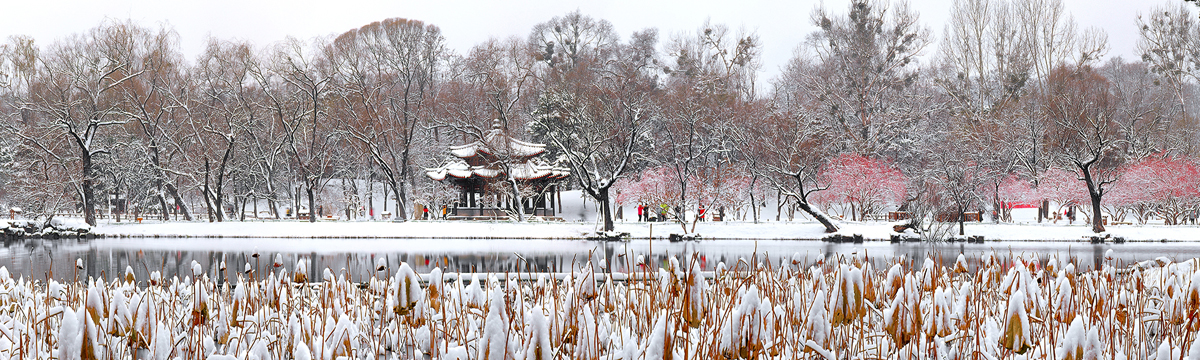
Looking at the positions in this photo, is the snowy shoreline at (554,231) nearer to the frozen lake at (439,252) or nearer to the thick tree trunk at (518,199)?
the frozen lake at (439,252)

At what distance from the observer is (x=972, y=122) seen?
3062cm

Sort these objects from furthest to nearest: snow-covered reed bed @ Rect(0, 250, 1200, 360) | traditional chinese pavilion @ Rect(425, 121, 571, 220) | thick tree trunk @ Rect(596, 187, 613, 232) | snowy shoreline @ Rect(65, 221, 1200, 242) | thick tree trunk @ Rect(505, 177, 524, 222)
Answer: traditional chinese pavilion @ Rect(425, 121, 571, 220)
thick tree trunk @ Rect(505, 177, 524, 222)
thick tree trunk @ Rect(596, 187, 613, 232)
snowy shoreline @ Rect(65, 221, 1200, 242)
snow-covered reed bed @ Rect(0, 250, 1200, 360)

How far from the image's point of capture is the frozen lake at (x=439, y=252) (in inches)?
541

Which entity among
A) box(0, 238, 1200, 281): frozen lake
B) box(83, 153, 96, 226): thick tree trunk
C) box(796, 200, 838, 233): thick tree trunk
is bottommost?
box(0, 238, 1200, 281): frozen lake

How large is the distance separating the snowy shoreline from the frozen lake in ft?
2.51

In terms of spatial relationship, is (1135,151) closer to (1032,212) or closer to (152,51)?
(1032,212)

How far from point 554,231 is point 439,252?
6376 millimetres

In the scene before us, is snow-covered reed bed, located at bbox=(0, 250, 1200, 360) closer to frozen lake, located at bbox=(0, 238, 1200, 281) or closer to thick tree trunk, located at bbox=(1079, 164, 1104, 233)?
frozen lake, located at bbox=(0, 238, 1200, 281)

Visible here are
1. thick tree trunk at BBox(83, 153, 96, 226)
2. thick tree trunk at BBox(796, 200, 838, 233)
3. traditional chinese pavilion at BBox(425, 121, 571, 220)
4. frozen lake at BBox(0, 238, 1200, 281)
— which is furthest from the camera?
traditional chinese pavilion at BBox(425, 121, 571, 220)

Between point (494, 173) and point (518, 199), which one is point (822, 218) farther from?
point (494, 173)

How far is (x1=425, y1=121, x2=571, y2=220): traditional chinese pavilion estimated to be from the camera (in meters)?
29.6

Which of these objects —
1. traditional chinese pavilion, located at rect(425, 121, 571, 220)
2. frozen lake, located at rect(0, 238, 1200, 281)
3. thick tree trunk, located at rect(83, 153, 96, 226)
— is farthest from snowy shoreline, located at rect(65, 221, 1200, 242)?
traditional chinese pavilion, located at rect(425, 121, 571, 220)

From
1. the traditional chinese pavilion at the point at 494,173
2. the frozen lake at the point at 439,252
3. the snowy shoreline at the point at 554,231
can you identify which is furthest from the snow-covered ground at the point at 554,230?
the traditional chinese pavilion at the point at 494,173

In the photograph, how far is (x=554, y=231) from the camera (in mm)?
23406
